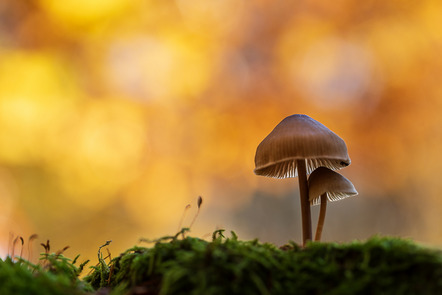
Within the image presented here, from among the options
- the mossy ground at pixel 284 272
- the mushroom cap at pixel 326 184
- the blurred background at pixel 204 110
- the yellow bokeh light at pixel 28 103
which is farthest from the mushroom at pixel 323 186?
the yellow bokeh light at pixel 28 103

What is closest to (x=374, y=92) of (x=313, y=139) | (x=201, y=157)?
(x=201, y=157)

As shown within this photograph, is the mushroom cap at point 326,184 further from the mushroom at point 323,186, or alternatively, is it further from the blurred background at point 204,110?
the blurred background at point 204,110

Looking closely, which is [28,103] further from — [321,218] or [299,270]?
[299,270]

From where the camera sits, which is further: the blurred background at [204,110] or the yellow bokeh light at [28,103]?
the yellow bokeh light at [28,103]

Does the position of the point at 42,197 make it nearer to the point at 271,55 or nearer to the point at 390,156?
the point at 271,55

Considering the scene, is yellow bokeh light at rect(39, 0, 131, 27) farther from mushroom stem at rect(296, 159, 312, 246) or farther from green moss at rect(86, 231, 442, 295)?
green moss at rect(86, 231, 442, 295)

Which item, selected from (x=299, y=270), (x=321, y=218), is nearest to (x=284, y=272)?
(x=299, y=270)

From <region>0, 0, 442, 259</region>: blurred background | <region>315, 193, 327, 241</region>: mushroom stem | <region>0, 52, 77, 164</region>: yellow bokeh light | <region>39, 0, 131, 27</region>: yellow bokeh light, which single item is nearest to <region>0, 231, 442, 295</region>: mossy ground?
<region>315, 193, 327, 241</region>: mushroom stem
